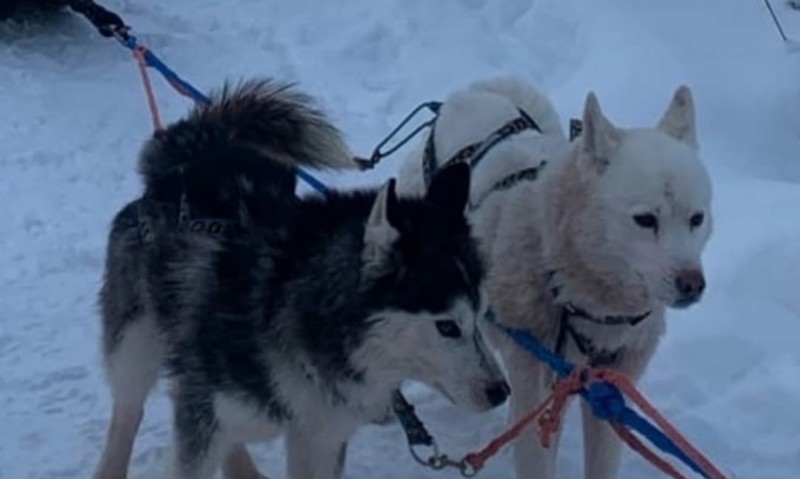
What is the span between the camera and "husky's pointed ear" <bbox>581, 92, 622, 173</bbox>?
12.2 ft

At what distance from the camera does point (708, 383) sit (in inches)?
196

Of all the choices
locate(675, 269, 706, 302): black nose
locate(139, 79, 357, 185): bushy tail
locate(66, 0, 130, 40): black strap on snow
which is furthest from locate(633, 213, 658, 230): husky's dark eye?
locate(66, 0, 130, 40): black strap on snow

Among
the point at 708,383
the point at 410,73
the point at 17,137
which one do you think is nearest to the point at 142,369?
the point at 708,383

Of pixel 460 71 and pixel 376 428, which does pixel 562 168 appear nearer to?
pixel 376 428

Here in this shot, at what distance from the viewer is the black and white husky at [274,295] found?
10.6ft

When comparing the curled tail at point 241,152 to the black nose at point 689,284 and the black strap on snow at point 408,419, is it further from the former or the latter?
the black nose at point 689,284

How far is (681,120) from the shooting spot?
12.9 feet

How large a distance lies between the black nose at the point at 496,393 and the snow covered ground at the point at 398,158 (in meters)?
1.31

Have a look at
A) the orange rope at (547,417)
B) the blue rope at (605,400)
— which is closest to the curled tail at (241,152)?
the blue rope at (605,400)

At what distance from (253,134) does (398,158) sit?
286 centimetres

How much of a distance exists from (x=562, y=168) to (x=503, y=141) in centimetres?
52

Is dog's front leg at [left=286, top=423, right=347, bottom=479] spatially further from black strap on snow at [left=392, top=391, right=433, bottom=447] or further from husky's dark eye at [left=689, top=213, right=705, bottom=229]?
husky's dark eye at [left=689, top=213, right=705, bottom=229]

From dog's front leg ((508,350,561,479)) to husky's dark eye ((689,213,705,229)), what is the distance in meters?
0.56

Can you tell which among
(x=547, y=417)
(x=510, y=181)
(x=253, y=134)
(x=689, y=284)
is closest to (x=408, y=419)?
(x=547, y=417)
